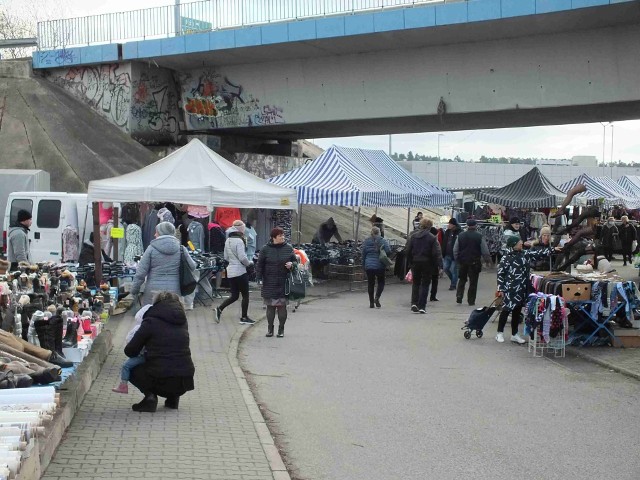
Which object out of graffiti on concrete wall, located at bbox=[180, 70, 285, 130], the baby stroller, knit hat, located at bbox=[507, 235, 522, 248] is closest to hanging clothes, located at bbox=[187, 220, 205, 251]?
the baby stroller

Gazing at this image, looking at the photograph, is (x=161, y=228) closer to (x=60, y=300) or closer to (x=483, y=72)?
(x=60, y=300)

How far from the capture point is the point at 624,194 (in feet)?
131

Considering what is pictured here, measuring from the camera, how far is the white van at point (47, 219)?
20359mm

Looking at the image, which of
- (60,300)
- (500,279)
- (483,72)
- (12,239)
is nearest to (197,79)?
(483,72)

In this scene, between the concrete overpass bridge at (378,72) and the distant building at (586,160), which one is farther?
the distant building at (586,160)

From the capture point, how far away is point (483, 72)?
26.1 metres

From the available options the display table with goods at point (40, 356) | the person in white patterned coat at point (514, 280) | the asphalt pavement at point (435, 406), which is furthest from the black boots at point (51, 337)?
the person in white patterned coat at point (514, 280)

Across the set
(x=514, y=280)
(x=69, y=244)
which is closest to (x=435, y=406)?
(x=514, y=280)

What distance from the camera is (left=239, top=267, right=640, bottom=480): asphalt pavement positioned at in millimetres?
7324

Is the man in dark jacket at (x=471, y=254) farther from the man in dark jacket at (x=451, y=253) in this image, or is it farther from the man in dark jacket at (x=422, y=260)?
the man in dark jacket at (x=451, y=253)

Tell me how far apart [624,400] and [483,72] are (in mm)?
17249

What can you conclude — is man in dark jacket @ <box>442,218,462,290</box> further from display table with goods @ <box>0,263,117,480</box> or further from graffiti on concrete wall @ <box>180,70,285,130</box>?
display table with goods @ <box>0,263,117,480</box>

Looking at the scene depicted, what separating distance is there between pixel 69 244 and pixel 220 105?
13.4 meters

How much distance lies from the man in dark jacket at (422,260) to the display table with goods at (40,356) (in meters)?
7.63
